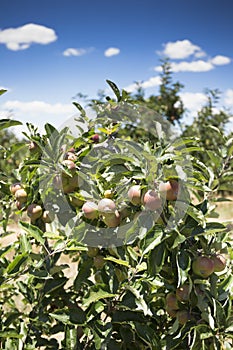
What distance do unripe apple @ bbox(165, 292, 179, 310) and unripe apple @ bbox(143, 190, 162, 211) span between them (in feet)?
0.96

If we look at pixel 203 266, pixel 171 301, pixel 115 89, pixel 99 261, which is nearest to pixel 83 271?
pixel 99 261

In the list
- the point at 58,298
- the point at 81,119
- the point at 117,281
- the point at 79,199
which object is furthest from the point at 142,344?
the point at 81,119

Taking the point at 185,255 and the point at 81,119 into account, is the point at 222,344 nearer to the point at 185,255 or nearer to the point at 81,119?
the point at 185,255

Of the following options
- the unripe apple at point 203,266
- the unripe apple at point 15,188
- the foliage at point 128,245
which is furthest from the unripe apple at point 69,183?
the unripe apple at point 203,266

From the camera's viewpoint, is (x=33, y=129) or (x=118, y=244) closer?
(x=118, y=244)

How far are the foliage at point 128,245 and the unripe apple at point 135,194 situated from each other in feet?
0.07

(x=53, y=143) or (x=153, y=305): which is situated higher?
(x=53, y=143)

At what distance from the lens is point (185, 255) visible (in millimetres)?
1161

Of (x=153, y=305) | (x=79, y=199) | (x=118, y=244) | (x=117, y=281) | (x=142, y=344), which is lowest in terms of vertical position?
(x=142, y=344)

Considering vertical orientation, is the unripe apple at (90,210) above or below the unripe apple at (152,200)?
below

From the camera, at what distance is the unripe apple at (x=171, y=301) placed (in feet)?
4.10

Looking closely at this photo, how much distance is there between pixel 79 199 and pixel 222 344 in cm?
59

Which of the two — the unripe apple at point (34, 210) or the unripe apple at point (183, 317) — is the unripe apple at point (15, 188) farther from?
the unripe apple at point (183, 317)

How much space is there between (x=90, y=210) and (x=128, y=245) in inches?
7.4
